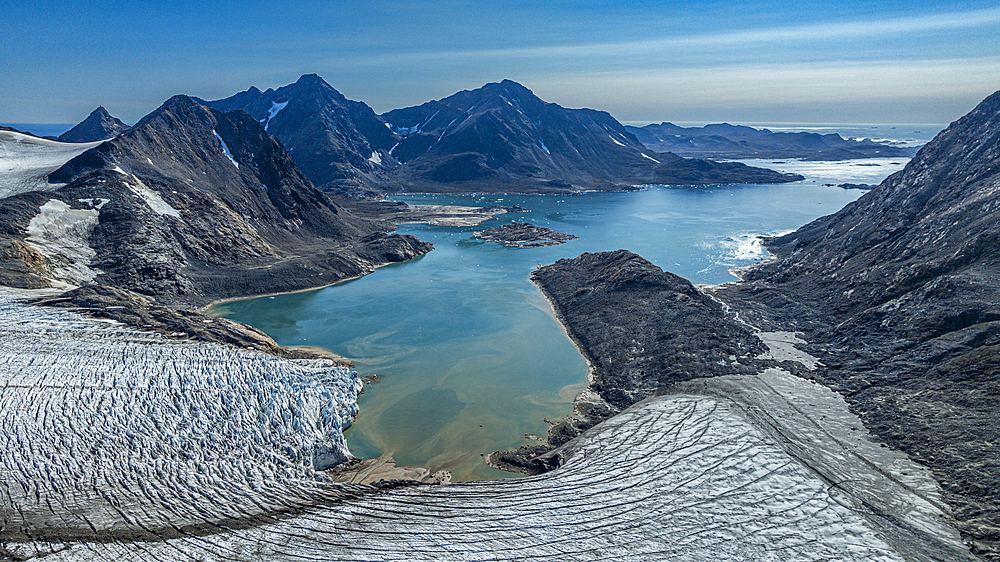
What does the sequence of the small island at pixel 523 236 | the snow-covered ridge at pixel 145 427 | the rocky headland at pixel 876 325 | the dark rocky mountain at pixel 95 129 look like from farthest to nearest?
the dark rocky mountain at pixel 95 129, the small island at pixel 523 236, the rocky headland at pixel 876 325, the snow-covered ridge at pixel 145 427

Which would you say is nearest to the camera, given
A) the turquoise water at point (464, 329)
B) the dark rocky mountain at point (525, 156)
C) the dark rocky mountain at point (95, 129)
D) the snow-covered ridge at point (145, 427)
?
the snow-covered ridge at point (145, 427)

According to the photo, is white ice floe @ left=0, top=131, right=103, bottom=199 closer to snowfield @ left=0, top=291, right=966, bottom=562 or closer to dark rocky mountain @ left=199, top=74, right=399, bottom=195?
snowfield @ left=0, top=291, right=966, bottom=562

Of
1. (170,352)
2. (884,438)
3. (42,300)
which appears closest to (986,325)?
(884,438)

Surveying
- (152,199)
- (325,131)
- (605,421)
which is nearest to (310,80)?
(325,131)

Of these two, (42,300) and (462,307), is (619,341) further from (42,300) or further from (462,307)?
(42,300)

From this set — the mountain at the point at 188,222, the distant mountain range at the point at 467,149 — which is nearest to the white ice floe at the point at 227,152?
the mountain at the point at 188,222

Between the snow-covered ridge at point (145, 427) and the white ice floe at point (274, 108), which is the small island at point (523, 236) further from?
the white ice floe at point (274, 108)

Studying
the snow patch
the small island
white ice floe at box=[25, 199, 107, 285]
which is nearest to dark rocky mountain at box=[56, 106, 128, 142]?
the snow patch

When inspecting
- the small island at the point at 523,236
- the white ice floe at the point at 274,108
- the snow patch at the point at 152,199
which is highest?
the white ice floe at the point at 274,108
